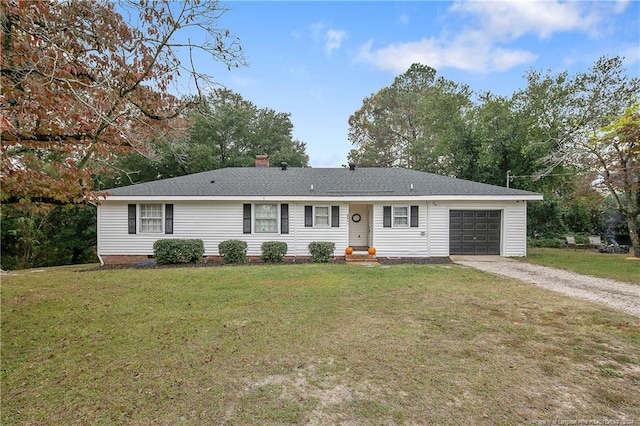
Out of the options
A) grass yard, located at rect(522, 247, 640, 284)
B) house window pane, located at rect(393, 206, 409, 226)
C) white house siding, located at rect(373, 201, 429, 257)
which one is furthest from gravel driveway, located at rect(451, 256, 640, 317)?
house window pane, located at rect(393, 206, 409, 226)

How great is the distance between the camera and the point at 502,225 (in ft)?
43.1

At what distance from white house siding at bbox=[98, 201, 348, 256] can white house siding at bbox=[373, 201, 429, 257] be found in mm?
1462

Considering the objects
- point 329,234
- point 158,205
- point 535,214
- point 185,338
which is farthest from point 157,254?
point 535,214

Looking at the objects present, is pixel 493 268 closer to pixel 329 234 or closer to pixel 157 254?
pixel 329 234

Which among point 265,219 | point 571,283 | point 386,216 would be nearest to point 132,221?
point 265,219

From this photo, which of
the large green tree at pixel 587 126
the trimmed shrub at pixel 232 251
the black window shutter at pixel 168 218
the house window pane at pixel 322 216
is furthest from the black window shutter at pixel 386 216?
the black window shutter at pixel 168 218

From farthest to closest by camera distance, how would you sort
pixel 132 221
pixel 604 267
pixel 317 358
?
pixel 132 221 < pixel 604 267 < pixel 317 358

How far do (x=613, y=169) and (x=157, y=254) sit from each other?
18.6 metres

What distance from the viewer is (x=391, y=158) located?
97.7ft

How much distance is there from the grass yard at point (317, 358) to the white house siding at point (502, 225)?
6223mm

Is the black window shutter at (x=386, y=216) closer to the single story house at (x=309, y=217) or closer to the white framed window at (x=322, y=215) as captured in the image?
the single story house at (x=309, y=217)

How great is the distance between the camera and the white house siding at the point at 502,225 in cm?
1301

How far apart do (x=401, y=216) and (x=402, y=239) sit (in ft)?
3.23

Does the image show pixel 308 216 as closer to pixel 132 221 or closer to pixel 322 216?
pixel 322 216
